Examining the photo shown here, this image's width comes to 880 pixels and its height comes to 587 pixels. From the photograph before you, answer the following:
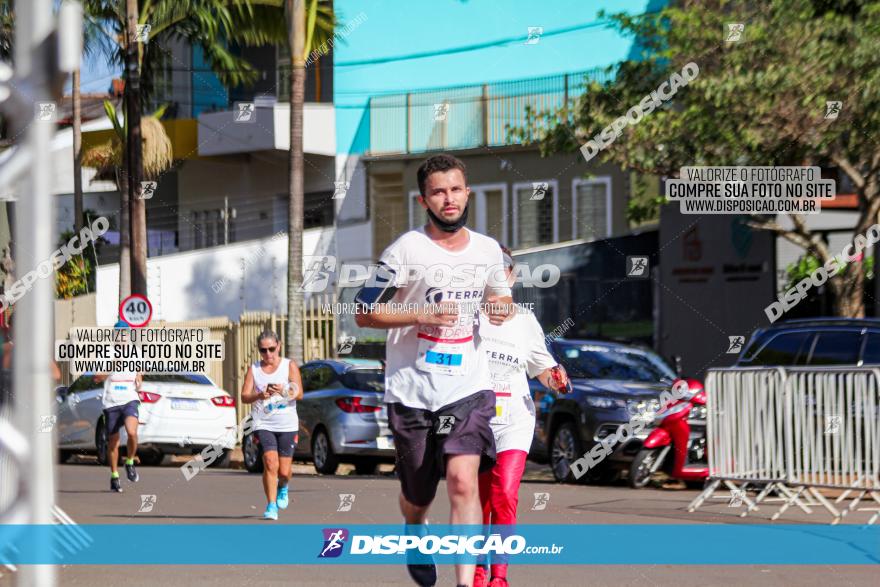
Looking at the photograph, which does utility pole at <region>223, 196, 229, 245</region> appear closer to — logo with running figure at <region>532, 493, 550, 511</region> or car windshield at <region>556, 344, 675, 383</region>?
car windshield at <region>556, 344, 675, 383</region>

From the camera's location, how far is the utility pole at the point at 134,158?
22.2 metres

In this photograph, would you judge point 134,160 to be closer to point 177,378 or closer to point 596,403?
point 177,378

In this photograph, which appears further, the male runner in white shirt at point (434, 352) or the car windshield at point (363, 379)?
the car windshield at point (363, 379)

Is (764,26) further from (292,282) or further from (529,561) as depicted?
(529,561)

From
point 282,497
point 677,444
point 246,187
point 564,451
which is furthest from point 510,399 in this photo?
point 246,187

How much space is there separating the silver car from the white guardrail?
609cm

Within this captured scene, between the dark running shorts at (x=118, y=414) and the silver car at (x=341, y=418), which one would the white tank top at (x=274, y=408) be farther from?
the silver car at (x=341, y=418)

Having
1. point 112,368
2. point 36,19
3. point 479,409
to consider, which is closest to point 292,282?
point 112,368

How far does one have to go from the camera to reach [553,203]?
31500mm

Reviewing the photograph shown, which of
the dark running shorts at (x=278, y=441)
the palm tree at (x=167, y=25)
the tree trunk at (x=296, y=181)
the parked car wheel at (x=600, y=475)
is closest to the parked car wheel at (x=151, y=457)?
the palm tree at (x=167, y=25)

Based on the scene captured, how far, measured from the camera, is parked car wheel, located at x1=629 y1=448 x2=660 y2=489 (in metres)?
16.1

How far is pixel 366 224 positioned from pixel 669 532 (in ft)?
74.9

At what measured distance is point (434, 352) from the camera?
6699 mm

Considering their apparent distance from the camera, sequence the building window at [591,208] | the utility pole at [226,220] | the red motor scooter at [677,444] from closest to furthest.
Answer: the red motor scooter at [677,444]
the building window at [591,208]
the utility pole at [226,220]
